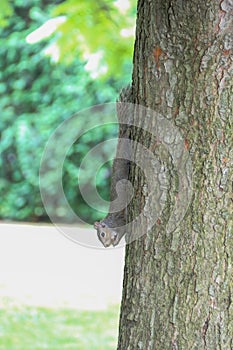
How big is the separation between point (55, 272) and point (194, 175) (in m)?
4.62

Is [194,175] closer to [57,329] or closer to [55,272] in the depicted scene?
[57,329]

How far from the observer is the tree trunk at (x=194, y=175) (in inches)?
51.5

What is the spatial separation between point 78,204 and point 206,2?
18.8 feet

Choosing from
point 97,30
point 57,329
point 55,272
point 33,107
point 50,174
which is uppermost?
point 33,107

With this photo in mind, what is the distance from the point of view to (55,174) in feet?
22.4

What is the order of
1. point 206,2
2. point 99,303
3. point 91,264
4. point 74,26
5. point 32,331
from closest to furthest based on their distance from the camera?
point 206,2, point 74,26, point 32,331, point 99,303, point 91,264

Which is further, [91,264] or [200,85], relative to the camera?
[91,264]

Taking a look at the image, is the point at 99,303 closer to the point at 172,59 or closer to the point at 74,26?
the point at 74,26

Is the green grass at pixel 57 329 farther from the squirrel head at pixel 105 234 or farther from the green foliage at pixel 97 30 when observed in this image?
the squirrel head at pixel 105 234

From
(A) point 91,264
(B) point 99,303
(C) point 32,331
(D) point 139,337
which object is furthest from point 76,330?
(D) point 139,337

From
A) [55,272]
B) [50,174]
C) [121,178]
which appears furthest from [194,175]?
[50,174]

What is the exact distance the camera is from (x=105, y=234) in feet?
4.62

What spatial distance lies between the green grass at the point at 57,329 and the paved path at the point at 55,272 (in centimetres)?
19

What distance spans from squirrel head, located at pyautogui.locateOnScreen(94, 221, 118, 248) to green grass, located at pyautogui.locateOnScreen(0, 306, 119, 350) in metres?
2.65
